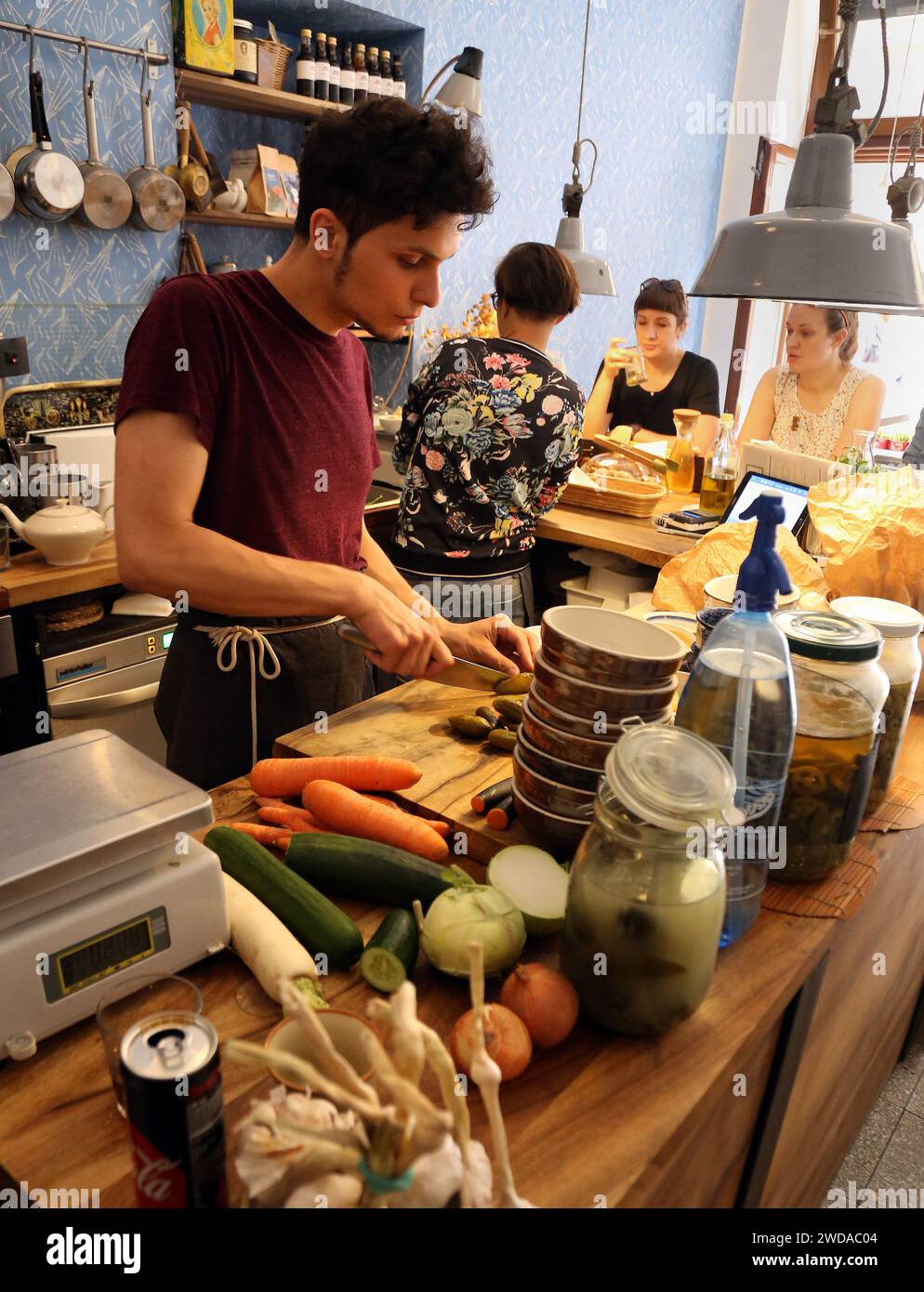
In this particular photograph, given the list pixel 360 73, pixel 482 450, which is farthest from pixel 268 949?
pixel 360 73

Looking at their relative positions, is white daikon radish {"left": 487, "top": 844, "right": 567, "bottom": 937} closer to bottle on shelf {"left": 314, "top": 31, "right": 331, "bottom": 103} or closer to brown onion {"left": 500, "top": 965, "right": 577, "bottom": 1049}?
brown onion {"left": 500, "top": 965, "right": 577, "bottom": 1049}

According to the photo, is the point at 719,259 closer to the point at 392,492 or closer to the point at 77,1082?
the point at 77,1082

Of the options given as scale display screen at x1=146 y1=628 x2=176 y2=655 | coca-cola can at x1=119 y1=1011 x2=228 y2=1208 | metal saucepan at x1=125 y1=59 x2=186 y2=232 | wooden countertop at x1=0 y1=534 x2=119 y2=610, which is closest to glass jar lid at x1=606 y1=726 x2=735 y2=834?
coca-cola can at x1=119 y1=1011 x2=228 y2=1208

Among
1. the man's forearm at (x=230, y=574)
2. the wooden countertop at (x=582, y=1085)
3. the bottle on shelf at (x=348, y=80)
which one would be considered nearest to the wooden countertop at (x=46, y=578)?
the man's forearm at (x=230, y=574)

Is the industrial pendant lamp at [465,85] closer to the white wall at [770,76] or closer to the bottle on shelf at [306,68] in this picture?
the bottle on shelf at [306,68]

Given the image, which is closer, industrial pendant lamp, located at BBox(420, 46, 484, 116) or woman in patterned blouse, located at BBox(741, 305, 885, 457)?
industrial pendant lamp, located at BBox(420, 46, 484, 116)

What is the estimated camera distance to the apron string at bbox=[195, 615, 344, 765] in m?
1.86

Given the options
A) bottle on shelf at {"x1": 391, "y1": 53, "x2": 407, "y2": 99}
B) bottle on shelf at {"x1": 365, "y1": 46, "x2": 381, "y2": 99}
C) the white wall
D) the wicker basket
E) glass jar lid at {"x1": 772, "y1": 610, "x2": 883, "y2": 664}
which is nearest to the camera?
glass jar lid at {"x1": 772, "y1": 610, "x2": 883, "y2": 664}

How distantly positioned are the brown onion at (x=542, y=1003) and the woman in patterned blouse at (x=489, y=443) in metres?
1.93

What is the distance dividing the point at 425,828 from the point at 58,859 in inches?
19.7

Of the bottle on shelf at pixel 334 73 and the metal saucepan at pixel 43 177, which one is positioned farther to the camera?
the bottle on shelf at pixel 334 73

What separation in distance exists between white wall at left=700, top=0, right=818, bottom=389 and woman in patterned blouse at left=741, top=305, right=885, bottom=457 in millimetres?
2724

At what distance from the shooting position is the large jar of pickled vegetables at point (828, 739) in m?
1.17

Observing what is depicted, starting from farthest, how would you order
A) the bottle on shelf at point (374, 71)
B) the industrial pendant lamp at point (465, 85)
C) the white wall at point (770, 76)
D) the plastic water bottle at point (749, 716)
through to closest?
the white wall at point (770, 76)
the bottle on shelf at point (374, 71)
the industrial pendant lamp at point (465, 85)
the plastic water bottle at point (749, 716)
